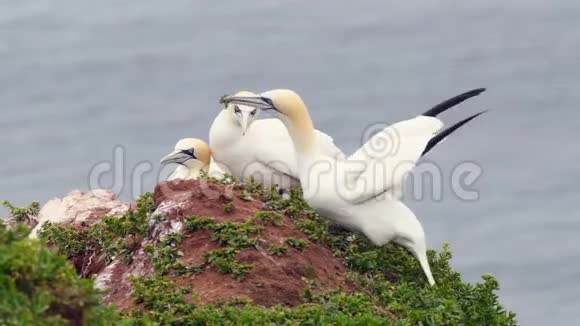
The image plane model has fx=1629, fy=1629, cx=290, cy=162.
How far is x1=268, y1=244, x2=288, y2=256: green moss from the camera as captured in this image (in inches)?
563

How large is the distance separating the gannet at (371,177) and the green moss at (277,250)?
0.86 metres

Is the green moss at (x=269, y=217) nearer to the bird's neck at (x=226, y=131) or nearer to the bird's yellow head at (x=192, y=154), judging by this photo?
the bird's neck at (x=226, y=131)

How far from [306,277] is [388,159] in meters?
1.66

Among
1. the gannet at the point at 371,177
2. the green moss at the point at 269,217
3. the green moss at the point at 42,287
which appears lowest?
the green moss at the point at 42,287

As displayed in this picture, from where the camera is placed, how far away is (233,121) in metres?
17.7

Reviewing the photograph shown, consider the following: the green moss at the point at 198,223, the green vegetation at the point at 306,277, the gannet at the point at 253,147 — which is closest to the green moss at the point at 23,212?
the green vegetation at the point at 306,277

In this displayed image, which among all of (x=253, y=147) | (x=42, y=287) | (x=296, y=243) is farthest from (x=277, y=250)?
(x=42, y=287)

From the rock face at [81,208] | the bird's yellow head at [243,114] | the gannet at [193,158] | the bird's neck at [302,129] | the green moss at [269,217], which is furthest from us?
the gannet at [193,158]

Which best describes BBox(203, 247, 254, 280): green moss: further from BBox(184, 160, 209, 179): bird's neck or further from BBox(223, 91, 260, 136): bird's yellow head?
BBox(184, 160, 209, 179): bird's neck

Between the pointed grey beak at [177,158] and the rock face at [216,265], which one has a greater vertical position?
the pointed grey beak at [177,158]

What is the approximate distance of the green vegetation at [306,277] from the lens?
515 inches

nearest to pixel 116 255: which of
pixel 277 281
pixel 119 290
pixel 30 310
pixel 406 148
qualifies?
pixel 119 290

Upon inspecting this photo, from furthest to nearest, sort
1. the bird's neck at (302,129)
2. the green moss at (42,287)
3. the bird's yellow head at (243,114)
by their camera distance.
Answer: the bird's yellow head at (243,114)
the bird's neck at (302,129)
the green moss at (42,287)

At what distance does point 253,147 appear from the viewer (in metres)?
17.4
